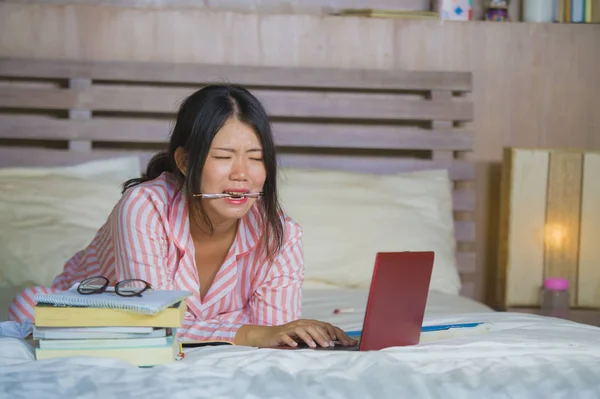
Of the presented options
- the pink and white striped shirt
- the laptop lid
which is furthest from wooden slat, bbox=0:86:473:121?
the laptop lid

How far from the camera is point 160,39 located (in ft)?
11.0

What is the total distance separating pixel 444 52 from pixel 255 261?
5.83 feet

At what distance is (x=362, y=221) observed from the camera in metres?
3.04

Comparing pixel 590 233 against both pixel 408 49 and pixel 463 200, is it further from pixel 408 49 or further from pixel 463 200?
pixel 408 49

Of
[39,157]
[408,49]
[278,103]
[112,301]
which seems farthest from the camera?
[408,49]

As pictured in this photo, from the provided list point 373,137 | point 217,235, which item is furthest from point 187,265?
point 373,137

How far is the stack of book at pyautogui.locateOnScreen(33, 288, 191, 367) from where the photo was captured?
1.36m

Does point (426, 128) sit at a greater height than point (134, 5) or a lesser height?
lesser

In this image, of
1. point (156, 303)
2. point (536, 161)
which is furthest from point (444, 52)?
point (156, 303)

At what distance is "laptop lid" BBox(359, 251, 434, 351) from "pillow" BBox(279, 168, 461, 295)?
126cm

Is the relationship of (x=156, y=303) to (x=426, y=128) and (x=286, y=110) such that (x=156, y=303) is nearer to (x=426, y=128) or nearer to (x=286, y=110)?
(x=286, y=110)

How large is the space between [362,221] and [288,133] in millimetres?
513

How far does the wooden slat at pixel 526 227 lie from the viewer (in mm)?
3279

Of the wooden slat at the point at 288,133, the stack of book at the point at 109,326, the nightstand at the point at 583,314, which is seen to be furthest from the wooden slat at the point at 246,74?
the stack of book at the point at 109,326
